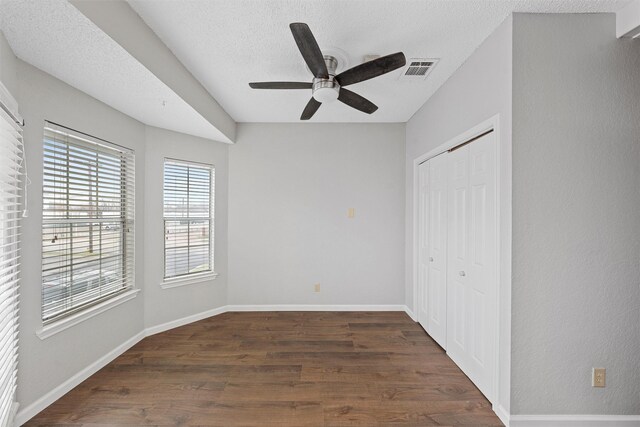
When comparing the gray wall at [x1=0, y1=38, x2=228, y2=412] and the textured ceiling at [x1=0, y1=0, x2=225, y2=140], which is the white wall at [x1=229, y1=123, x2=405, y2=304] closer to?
the gray wall at [x1=0, y1=38, x2=228, y2=412]

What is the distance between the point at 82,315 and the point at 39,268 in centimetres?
54

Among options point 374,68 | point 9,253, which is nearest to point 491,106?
point 374,68


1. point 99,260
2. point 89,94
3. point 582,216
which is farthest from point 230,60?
point 582,216

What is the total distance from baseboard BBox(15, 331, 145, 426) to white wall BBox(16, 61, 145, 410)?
0.03 m

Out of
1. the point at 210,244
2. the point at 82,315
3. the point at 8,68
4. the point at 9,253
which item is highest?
the point at 8,68

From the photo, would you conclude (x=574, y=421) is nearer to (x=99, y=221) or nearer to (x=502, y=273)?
(x=502, y=273)

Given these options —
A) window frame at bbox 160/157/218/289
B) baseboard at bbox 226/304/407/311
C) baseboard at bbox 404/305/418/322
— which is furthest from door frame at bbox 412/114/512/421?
window frame at bbox 160/157/218/289

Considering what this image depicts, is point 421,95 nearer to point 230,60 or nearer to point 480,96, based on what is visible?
point 480,96

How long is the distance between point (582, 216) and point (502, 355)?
1021 millimetres

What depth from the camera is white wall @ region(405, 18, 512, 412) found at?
1.74 meters

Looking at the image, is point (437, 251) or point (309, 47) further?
point (437, 251)

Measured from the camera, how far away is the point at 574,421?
168 cm

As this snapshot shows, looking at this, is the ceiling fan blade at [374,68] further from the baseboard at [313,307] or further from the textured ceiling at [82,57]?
the baseboard at [313,307]

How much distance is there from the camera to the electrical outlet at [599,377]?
1681mm
